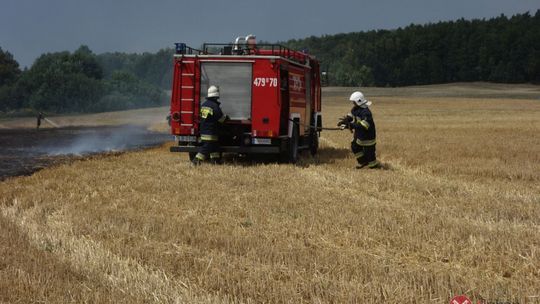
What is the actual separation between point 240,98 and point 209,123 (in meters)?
1.00

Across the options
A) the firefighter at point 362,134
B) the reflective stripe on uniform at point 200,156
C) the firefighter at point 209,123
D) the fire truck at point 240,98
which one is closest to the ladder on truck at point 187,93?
the fire truck at point 240,98

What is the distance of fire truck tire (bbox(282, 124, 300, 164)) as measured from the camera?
14359 mm

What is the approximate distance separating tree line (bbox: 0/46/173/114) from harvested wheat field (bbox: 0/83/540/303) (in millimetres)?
64772

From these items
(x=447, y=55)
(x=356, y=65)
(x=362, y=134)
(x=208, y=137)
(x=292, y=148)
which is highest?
(x=447, y=55)

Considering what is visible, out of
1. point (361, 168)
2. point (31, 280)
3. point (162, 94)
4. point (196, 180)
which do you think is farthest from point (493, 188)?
point (162, 94)

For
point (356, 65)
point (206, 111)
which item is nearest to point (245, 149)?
point (206, 111)

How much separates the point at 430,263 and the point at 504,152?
38.1ft

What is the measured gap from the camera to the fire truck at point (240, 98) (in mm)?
13648

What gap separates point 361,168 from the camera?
1309 centimetres

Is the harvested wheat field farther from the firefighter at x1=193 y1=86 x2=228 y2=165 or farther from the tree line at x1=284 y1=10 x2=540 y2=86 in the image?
the tree line at x1=284 y1=10 x2=540 y2=86

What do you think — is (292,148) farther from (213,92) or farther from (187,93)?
(187,93)

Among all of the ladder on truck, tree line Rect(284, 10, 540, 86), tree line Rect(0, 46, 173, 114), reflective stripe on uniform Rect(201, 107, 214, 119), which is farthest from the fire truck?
tree line Rect(284, 10, 540, 86)

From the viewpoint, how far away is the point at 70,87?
74312 mm

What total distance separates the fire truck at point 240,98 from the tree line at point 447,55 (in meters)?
96.2
